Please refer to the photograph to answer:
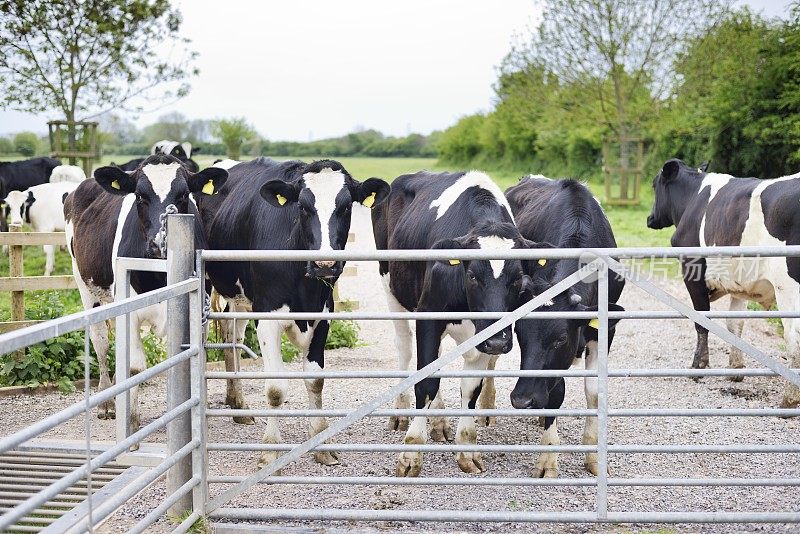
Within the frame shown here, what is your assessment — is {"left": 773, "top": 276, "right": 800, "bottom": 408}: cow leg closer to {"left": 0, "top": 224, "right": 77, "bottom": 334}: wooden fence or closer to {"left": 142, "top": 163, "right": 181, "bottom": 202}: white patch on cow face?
{"left": 142, "top": 163, "right": 181, "bottom": 202}: white patch on cow face

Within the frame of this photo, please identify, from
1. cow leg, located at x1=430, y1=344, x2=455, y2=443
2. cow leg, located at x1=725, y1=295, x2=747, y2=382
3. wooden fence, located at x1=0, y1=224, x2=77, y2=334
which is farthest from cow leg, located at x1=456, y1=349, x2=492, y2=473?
wooden fence, located at x1=0, y1=224, x2=77, y2=334

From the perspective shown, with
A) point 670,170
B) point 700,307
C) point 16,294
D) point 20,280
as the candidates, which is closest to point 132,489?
point 20,280

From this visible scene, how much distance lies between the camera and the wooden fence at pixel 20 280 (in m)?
9.82

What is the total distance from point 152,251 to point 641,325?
8.61m

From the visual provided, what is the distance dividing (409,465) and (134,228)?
319cm

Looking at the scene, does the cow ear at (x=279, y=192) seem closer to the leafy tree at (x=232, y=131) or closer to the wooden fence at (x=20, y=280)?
the wooden fence at (x=20, y=280)

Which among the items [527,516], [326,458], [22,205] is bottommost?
[326,458]

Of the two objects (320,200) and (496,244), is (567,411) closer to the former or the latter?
(496,244)

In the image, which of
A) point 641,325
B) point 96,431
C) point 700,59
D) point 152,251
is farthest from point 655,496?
point 700,59

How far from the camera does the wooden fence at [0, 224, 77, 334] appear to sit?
982 cm

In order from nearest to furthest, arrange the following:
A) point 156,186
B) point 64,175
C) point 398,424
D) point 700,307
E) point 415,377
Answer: point 415,377, point 156,186, point 398,424, point 700,307, point 64,175

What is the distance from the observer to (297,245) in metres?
7.05

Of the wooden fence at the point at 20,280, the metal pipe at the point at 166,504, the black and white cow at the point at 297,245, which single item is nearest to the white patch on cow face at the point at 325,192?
the black and white cow at the point at 297,245

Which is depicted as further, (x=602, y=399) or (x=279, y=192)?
(x=279, y=192)
